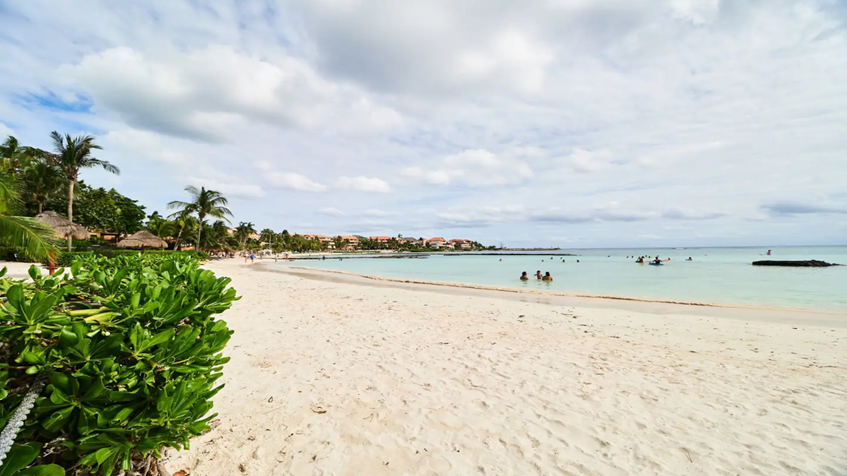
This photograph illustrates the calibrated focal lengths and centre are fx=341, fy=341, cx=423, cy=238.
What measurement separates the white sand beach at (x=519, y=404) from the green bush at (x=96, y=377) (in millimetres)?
1225

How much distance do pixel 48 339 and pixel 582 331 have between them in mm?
8305

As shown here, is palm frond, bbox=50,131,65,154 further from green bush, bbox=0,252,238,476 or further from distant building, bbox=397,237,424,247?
distant building, bbox=397,237,424,247

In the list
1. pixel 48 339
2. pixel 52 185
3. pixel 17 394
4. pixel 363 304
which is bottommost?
pixel 363 304

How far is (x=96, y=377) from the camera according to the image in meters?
1.37

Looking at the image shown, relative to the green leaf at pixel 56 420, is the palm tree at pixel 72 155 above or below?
above

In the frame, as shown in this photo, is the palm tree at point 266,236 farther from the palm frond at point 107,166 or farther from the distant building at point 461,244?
the distant building at point 461,244

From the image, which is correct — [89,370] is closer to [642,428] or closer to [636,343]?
[642,428]

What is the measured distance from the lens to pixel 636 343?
671cm

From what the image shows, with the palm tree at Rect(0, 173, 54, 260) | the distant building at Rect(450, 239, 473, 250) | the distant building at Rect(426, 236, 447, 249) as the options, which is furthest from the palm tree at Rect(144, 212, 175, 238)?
the distant building at Rect(450, 239, 473, 250)

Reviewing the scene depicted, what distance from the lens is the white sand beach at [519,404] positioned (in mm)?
2797

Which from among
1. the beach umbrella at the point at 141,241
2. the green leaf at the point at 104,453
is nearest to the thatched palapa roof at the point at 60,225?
the beach umbrella at the point at 141,241

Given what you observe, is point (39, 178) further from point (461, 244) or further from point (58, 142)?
point (461, 244)

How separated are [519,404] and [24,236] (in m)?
10.9

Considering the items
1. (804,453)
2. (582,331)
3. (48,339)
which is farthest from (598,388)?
(48,339)
